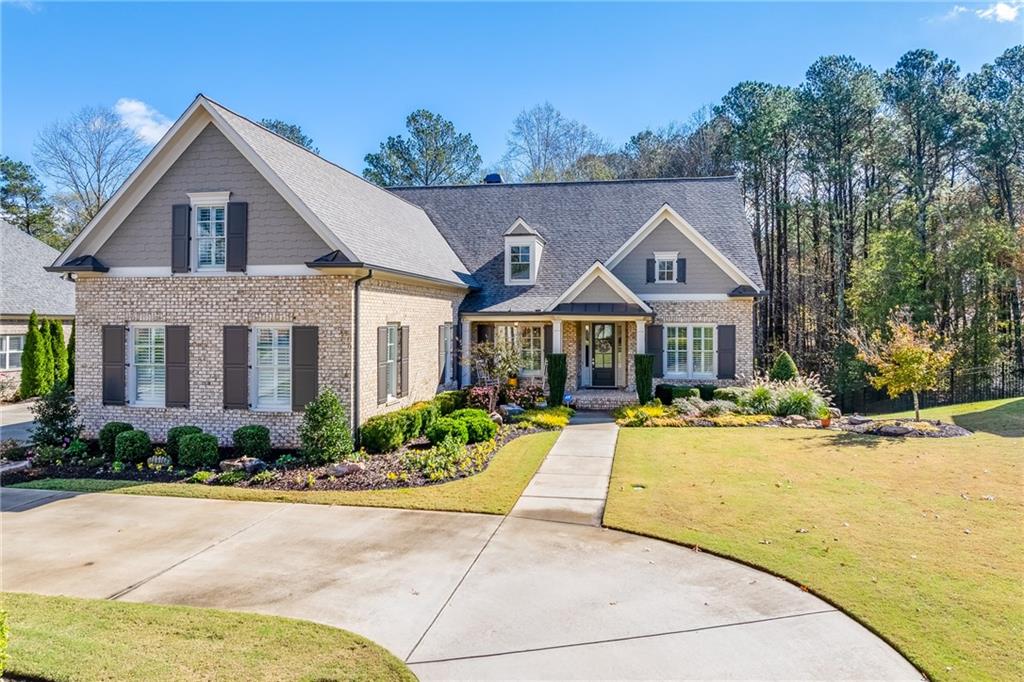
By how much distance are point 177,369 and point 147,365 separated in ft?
3.17

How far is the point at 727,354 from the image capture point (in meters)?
19.2

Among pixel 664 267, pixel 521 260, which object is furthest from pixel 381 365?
pixel 664 267

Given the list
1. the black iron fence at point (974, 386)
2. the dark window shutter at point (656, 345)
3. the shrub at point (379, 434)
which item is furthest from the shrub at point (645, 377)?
the black iron fence at point (974, 386)

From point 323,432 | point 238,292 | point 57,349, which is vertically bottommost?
point 323,432

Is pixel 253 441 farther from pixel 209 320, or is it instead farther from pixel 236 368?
pixel 209 320

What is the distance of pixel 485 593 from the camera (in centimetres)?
602

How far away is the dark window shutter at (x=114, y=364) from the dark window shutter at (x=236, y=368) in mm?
2527

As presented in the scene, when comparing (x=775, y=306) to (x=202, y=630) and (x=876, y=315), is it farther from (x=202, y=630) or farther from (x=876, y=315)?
(x=202, y=630)

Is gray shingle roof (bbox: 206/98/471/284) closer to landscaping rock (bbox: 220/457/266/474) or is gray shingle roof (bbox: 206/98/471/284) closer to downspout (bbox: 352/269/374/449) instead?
downspout (bbox: 352/269/374/449)

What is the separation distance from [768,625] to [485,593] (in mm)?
2654

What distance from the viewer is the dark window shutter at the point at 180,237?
1288 cm

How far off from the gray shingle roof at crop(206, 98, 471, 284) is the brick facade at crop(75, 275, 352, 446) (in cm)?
153

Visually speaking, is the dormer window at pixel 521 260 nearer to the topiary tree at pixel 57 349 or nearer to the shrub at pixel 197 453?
the shrub at pixel 197 453

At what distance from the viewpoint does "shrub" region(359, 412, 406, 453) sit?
40.7 ft
